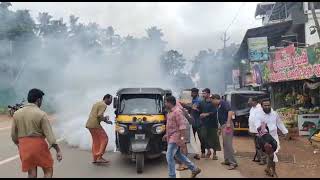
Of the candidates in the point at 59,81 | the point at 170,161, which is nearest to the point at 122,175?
the point at 170,161

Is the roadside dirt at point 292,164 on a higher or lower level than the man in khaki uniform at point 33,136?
lower

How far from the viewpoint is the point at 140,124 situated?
1052 cm

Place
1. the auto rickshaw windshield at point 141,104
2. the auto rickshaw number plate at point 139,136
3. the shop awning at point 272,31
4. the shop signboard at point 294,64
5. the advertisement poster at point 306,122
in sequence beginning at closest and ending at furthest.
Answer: the auto rickshaw number plate at point 139,136, the auto rickshaw windshield at point 141,104, the shop signboard at point 294,64, the advertisement poster at point 306,122, the shop awning at point 272,31

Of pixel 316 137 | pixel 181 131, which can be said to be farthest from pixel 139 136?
pixel 316 137

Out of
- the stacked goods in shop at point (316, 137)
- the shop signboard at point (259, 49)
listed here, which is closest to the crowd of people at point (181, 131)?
the stacked goods in shop at point (316, 137)

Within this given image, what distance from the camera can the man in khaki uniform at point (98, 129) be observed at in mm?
11266

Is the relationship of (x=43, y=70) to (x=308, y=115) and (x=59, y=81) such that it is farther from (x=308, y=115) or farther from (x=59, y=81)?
(x=308, y=115)

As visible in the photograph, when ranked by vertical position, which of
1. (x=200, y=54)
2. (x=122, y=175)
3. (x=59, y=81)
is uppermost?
(x=200, y=54)

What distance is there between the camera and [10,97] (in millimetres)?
38688

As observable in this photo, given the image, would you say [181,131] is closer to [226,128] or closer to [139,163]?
[139,163]

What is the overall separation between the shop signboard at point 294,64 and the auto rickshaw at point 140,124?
6986 mm

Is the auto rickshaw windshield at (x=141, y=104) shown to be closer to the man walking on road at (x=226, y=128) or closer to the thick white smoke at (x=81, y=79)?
the man walking on road at (x=226, y=128)

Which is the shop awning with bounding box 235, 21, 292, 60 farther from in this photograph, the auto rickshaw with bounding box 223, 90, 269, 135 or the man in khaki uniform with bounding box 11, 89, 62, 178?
the man in khaki uniform with bounding box 11, 89, 62, 178

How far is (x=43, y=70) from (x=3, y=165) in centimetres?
2410
